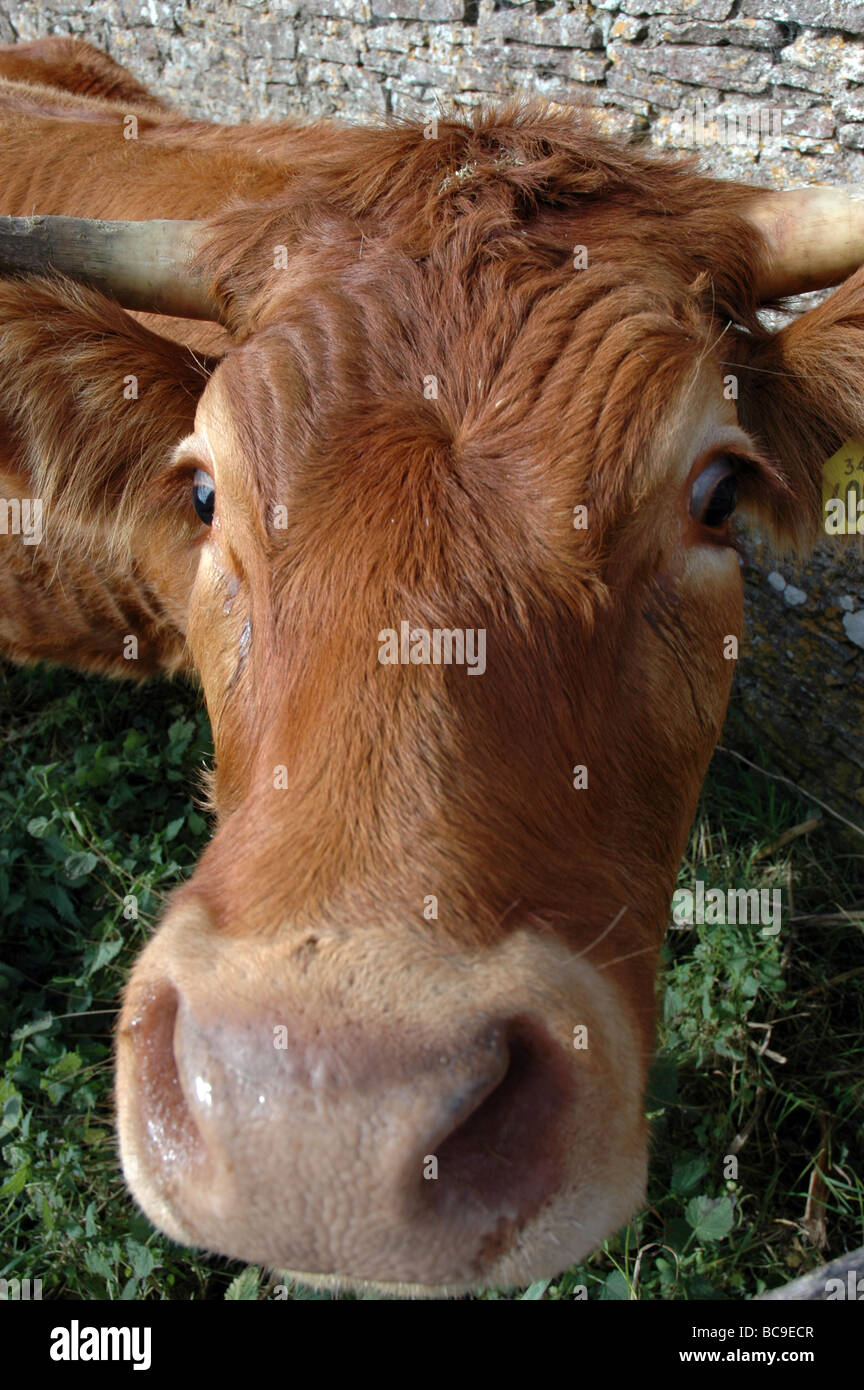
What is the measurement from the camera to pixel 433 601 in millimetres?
1790

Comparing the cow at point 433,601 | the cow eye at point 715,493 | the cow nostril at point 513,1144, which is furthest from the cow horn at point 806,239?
the cow nostril at point 513,1144

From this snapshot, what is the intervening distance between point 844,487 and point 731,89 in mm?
2088

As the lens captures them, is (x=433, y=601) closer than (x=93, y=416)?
Yes

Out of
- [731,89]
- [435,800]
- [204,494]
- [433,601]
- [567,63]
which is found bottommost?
[435,800]

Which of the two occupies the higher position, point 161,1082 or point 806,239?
point 806,239

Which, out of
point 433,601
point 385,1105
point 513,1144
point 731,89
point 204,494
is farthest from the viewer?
point 731,89

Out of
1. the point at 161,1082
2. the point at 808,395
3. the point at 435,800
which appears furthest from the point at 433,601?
the point at 808,395

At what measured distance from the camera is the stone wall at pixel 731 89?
11.5ft

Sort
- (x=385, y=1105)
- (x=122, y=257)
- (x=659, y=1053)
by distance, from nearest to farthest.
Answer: (x=385, y=1105)
(x=122, y=257)
(x=659, y=1053)

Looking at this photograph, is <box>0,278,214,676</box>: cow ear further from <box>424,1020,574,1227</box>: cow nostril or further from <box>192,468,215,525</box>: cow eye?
<box>424,1020,574,1227</box>: cow nostril

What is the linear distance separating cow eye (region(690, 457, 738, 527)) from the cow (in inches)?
0.4

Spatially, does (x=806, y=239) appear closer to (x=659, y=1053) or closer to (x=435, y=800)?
(x=435, y=800)

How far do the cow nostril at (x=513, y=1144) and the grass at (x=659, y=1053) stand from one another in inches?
54.2

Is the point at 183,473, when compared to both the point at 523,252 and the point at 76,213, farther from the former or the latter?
the point at 76,213
